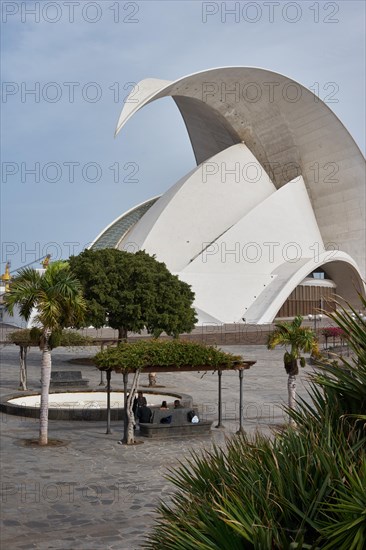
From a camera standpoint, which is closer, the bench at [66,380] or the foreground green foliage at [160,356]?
the foreground green foliage at [160,356]

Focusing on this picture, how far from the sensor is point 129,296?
2458cm

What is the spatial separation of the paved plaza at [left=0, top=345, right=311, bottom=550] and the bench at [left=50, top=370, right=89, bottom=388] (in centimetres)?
339

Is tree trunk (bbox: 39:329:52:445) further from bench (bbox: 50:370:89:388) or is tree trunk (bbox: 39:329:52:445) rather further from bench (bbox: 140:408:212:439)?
bench (bbox: 50:370:89:388)

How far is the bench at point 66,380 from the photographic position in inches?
742

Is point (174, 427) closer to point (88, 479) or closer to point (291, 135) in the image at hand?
point (88, 479)

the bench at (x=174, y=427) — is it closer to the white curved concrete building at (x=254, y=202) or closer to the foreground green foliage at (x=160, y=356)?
the foreground green foliage at (x=160, y=356)

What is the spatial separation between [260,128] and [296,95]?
358cm

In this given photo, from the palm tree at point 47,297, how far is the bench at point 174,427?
1.90 metres

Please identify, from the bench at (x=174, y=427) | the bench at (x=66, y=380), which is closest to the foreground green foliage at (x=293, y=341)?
the bench at (x=174, y=427)

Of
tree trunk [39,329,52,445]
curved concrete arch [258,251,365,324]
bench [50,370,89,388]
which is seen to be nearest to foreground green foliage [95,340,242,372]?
tree trunk [39,329,52,445]

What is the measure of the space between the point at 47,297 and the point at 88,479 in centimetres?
380

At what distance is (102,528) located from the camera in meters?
7.44

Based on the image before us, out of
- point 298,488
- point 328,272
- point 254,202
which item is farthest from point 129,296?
point 328,272

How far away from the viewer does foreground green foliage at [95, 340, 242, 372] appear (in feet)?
40.4
